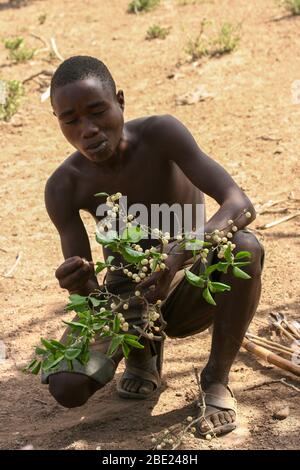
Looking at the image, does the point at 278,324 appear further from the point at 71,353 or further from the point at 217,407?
the point at 71,353

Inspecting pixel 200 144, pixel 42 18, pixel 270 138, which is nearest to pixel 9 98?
pixel 200 144

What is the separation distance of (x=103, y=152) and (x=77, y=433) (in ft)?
3.35

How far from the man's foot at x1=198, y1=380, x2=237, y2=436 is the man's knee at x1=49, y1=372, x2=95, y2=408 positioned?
423 millimetres

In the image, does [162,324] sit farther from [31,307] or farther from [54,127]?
[54,127]

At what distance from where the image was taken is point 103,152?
123 inches

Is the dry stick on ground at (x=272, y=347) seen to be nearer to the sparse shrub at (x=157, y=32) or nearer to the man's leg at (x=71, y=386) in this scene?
the man's leg at (x=71, y=386)

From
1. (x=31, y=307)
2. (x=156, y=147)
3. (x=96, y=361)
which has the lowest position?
(x=31, y=307)

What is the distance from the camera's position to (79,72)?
3.12 metres

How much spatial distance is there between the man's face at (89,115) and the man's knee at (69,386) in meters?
0.77

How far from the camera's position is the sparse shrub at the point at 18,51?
7559 millimetres

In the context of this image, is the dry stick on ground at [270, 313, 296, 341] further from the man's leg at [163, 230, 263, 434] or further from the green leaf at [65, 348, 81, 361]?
the green leaf at [65, 348, 81, 361]

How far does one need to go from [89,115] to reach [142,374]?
1042 mm

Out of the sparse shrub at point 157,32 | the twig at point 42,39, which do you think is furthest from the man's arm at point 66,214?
the twig at point 42,39
